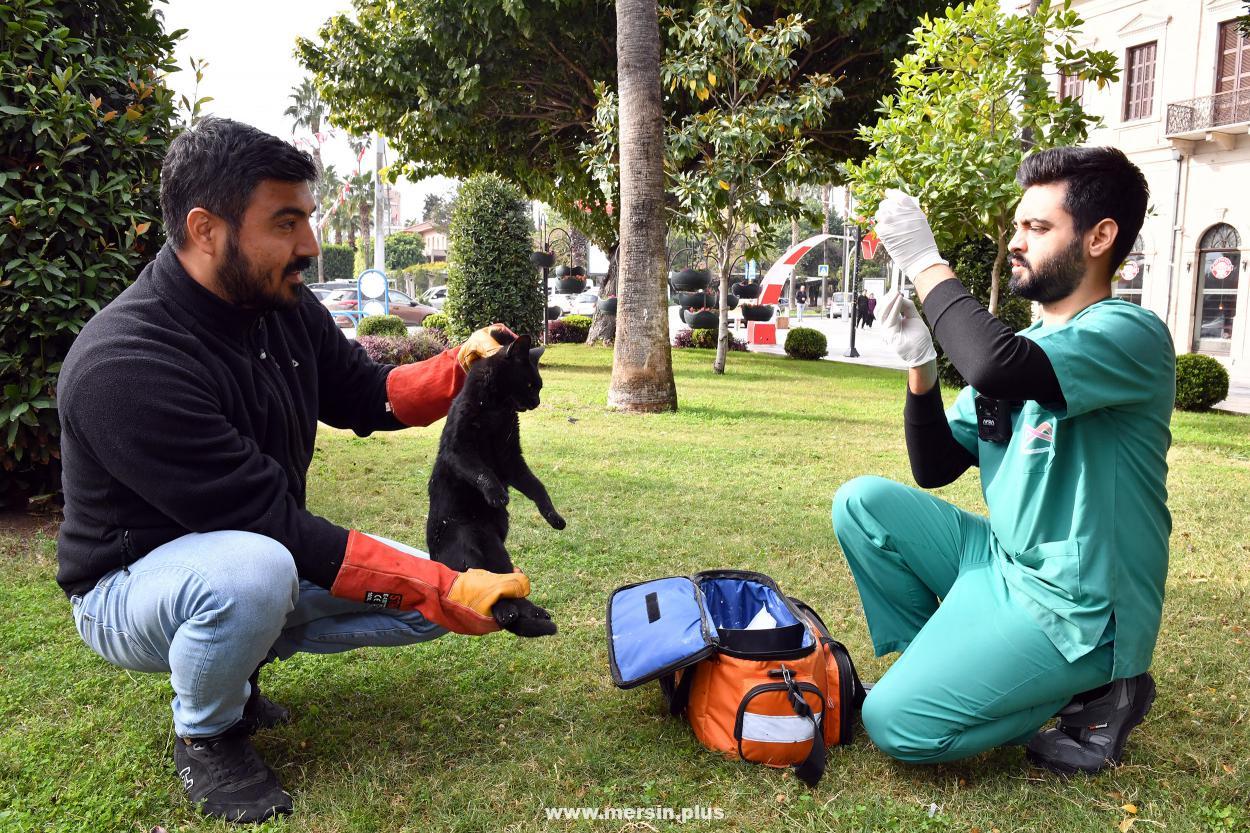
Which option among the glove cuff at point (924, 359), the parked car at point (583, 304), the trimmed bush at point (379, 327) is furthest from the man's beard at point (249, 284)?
the parked car at point (583, 304)

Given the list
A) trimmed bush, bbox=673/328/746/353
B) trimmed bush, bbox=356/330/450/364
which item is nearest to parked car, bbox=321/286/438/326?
trimmed bush, bbox=673/328/746/353

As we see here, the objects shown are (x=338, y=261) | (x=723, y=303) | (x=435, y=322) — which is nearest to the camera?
(x=723, y=303)

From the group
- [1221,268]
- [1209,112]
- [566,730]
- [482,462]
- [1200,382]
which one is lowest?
[566,730]

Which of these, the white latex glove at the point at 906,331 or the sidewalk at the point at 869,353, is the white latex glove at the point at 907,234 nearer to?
the white latex glove at the point at 906,331

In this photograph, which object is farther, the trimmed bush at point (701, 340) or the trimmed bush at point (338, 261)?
the trimmed bush at point (338, 261)

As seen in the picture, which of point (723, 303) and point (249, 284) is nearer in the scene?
point (249, 284)

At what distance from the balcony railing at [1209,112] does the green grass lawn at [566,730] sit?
830 inches

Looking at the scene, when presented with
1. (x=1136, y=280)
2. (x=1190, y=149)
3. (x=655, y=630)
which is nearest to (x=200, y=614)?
(x=655, y=630)

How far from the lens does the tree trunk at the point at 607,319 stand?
1786cm

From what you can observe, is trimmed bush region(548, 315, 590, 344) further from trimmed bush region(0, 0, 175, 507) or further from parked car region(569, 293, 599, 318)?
trimmed bush region(0, 0, 175, 507)

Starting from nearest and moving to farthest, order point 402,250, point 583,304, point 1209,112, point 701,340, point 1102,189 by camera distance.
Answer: point 1102,189, point 701,340, point 1209,112, point 583,304, point 402,250

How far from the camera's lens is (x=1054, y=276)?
2.41 meters

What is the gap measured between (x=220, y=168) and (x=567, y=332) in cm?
1799

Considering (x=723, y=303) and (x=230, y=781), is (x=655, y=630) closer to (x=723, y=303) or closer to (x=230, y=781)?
(x=230, y=781)
